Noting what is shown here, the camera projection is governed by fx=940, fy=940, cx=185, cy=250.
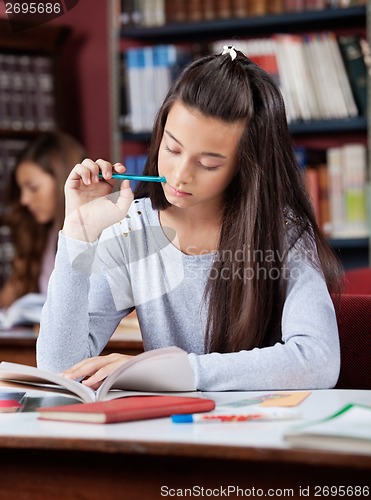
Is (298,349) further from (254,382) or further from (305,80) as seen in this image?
(305,80)

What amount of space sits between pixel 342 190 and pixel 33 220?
1.17m

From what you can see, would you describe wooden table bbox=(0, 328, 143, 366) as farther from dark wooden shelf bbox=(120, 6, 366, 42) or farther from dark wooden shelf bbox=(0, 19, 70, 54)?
dark wooden shelf bbox=(0, 19, 70, 54)

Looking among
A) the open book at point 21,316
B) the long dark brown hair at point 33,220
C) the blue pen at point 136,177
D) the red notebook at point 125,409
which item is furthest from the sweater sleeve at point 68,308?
the long dark brown hair at point 33,220

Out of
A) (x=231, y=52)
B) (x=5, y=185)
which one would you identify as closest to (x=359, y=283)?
(x=231, y=52)

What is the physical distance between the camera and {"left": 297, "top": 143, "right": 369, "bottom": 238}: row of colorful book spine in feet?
11.6

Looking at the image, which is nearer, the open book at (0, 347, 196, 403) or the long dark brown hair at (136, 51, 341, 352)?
the open book at (0, 347, 196, 403)

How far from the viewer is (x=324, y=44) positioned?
3541 mm

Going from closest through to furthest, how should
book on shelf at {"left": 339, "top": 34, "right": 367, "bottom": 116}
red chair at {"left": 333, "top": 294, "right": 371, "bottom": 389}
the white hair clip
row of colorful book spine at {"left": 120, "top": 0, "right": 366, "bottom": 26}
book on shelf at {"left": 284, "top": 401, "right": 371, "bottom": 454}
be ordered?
book on shelf at {"left": 284, "top": 401, "right": 371, "bottom": 454} → the white hair clip → red chair at {"left": 333, "top": 294, "right": 371, "bottom": 389} → book on shelf at {"left": 339, "top": 34, "right": 367, "bottom": 116} → row of colorful book spine at {"left": 120, "top": 0, "right": 366, "bottom": 26}

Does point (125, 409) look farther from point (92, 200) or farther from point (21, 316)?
point (21, 316)

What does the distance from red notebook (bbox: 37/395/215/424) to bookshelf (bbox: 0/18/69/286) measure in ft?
9.28

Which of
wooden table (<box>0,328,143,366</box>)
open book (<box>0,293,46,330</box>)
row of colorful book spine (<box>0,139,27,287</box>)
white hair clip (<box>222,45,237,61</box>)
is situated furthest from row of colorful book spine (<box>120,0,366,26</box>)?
white hair clip (<box>222,45,237,61</box>)

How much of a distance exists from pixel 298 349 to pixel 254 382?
10cm

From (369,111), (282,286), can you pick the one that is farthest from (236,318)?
(369,111)

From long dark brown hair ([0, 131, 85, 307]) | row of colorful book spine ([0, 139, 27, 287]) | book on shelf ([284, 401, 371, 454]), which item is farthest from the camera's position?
row of colorful book spine ([0, 139, 27, 287])
